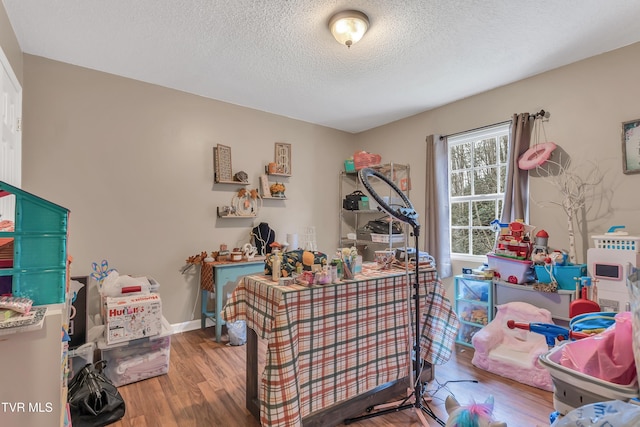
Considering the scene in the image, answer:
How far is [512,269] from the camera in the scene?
2646 mm

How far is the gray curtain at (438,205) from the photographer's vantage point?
3.44 meters

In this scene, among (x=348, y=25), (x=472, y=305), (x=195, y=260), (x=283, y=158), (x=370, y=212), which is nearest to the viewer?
(x=348, y=25)

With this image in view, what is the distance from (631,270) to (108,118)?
3.65 metres

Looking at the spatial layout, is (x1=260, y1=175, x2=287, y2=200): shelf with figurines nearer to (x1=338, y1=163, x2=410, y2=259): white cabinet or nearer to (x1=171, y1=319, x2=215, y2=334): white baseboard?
(x1=338, y1=163, x2=410, y2=259): white cabinet

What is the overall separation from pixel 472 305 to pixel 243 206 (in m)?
2.66

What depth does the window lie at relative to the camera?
319cm

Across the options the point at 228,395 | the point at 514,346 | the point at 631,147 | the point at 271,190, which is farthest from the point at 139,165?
the point at 631,147

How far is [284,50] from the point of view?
94.6 inches

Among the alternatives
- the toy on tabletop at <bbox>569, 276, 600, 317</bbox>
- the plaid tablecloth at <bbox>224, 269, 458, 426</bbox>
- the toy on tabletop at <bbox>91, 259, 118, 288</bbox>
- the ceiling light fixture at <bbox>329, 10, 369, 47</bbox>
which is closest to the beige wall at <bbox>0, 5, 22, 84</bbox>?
the toy on tabletop at <bbox>91, 259, 118, 288</bbox>

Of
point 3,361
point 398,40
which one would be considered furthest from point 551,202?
point 3,361

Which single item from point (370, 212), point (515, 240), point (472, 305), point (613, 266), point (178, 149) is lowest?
point (472, 305)

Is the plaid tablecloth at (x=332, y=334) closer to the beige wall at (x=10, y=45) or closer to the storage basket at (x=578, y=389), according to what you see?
the storage basket at (x=578, y=389)

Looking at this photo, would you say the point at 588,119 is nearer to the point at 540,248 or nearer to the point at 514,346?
the point at 540,248

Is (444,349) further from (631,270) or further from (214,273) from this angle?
(214,273)
